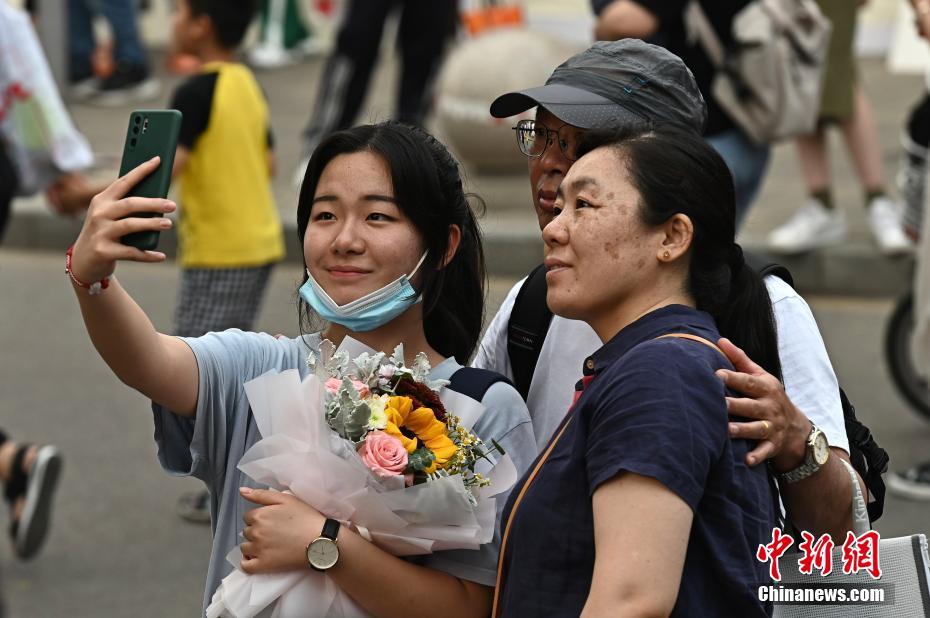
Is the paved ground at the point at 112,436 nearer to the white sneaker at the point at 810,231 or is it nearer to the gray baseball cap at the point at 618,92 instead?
the white sneaker at the point at 810,231

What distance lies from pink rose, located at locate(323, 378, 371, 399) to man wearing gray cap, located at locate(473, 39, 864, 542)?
449 millimetres

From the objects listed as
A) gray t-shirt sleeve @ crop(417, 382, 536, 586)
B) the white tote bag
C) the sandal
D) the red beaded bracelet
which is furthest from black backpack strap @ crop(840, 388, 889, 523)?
the white tote bag

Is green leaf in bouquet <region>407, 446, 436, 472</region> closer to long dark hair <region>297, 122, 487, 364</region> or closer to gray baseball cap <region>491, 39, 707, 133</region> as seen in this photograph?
long dark hair <region>297, 122, 487, 364</region>

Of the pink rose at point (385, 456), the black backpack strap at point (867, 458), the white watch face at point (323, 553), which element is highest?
the pink rose at point (385, 456)

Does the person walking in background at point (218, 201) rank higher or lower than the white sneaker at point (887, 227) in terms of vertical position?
higher

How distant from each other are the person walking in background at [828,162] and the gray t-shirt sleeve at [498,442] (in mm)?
5461

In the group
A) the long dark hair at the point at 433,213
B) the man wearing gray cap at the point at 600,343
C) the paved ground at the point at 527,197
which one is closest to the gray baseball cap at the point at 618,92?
the man wearing gray cap at the point at 600,343

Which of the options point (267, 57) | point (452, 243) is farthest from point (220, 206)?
point (267, 57)

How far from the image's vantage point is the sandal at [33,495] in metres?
5.12

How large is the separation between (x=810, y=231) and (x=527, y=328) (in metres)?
5.65

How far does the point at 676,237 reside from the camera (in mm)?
2201

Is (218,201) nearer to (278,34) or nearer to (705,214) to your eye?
(705,214)

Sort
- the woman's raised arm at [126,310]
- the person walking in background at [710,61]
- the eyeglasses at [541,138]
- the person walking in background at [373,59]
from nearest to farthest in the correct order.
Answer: the woman's raised arm at [126,310] < the eyeglasses at [541,138] < the person walking in background at [710,61] < the person walking in background at [373,59]

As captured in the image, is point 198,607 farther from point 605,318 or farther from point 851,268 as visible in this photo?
point 851,268
